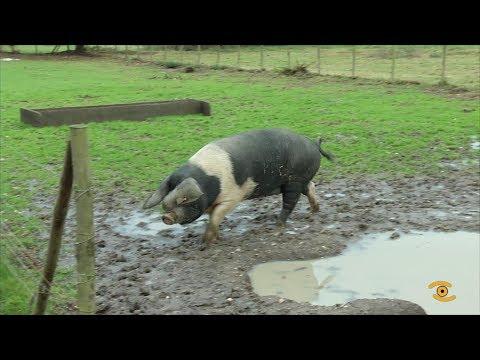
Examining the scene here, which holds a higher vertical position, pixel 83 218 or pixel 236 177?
pixel 83 218

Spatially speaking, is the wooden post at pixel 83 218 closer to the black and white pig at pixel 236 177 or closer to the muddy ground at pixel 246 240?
the muddy ground at pixel 246 240

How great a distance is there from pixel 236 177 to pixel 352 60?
619 inches

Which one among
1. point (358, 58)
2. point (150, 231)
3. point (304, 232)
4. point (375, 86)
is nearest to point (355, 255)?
point (304, 232)

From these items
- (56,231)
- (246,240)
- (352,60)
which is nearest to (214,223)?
(246,240)

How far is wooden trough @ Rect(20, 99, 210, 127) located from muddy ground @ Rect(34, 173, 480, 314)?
4219 millimetres

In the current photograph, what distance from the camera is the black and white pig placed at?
17.9 ft

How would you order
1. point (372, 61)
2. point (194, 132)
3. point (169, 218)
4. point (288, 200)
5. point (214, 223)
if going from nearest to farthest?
point (169, 218) < point (214, 223) < point (288, 200) < point (194, 132) < point (372, 61)

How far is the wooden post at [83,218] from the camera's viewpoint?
317 cm

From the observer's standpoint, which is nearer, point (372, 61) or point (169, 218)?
point (169, 218)

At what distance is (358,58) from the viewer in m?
20.8

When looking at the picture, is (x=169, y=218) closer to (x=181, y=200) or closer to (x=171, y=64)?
(x=181, y=200)

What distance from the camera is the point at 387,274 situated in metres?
5.14
